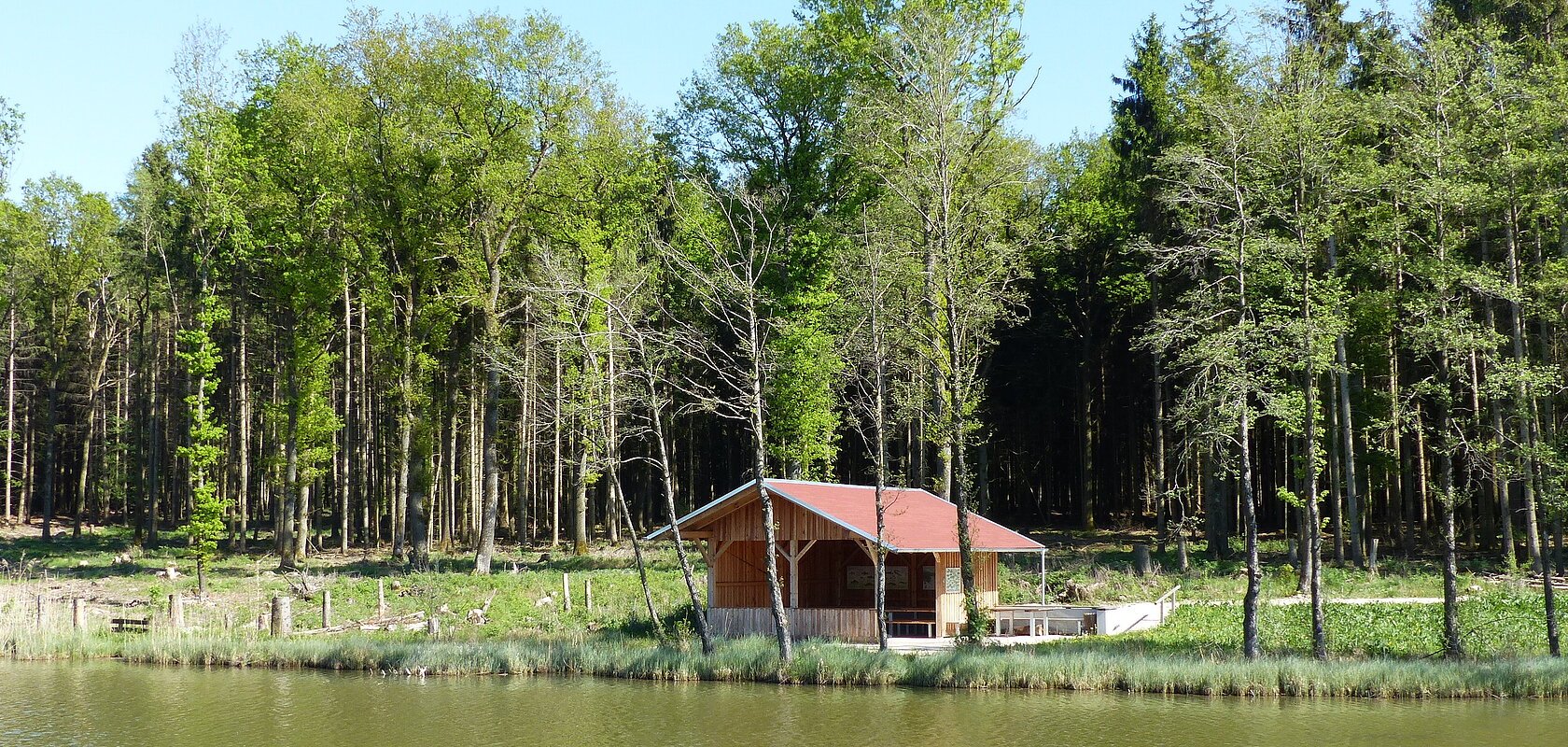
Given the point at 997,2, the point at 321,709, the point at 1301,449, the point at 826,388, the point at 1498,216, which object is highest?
the point at 997,2

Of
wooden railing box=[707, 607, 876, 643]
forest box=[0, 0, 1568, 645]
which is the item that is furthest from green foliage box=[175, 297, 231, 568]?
wooden railing box=[707, 607, 876, 643]

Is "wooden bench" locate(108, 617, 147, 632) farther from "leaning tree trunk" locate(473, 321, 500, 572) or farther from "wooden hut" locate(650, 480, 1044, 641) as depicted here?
"wooden hut" locate(650, 480, 1044, 641)

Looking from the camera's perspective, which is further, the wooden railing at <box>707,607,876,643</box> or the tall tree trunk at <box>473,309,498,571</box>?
the tall tree trunk at <box>473,309,498,571</box>

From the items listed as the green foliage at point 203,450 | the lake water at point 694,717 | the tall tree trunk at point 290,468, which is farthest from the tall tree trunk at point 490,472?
the lake water at point 694,717

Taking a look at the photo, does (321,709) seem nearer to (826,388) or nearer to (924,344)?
(924,344)

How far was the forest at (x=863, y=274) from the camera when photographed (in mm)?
21469

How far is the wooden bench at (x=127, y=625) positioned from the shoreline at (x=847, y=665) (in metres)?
0.53

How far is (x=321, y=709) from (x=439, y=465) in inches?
1126

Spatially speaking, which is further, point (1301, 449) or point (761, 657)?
point (1301, 449)

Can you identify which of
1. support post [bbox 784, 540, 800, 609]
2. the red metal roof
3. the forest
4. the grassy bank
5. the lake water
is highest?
the forest

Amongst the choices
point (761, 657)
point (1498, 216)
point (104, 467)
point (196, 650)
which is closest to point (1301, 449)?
point (1498, 216)

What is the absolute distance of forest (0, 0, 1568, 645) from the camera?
21.5 m

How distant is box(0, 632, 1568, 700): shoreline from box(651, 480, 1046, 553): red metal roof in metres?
2.88

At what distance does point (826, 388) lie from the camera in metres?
34.7
